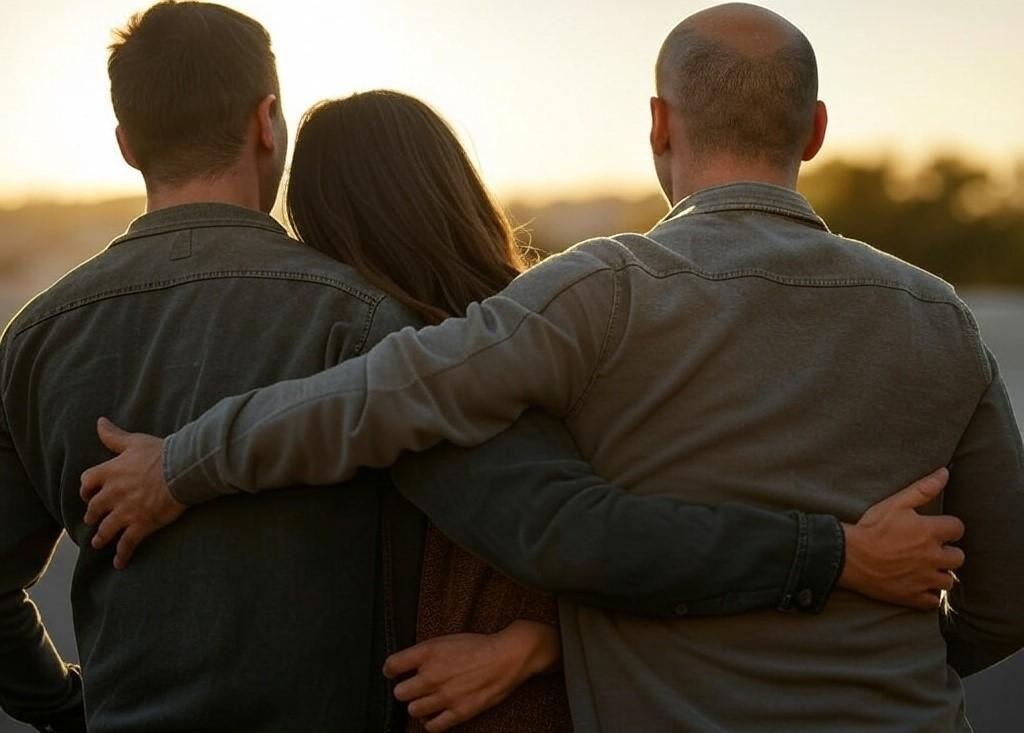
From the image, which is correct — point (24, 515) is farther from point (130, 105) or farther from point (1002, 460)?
point (1002, 460)

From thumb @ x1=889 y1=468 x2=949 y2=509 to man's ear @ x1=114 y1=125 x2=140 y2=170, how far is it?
1.72m

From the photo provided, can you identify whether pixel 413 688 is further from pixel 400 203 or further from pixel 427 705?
pixel 400 203

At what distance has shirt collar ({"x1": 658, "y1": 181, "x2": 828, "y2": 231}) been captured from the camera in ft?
9.71

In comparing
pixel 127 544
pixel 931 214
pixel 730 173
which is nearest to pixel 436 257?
pixel 730 173

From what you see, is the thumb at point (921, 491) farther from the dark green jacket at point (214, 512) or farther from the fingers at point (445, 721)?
the fingers at point (445, 721)

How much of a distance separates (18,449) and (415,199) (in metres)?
1.01

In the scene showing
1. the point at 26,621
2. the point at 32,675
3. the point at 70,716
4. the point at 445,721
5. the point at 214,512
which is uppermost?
the point at 214,512

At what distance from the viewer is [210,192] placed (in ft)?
10.6

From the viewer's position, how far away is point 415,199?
3447 mm

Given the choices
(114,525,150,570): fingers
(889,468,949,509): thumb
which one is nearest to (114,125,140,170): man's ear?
(114,525,150,570): fingers

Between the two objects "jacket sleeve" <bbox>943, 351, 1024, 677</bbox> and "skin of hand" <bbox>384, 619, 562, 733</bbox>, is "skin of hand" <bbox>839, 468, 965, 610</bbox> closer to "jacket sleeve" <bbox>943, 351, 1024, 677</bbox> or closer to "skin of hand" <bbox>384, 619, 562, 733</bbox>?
"jacket sleeve" <bbox>943, 351, 1024, 677</bbox>

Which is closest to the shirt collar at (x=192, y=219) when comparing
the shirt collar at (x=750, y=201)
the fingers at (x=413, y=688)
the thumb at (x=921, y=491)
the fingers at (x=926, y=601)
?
the shirt collar at (x=750, y=201)

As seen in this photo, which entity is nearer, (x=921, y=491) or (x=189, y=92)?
(x=921, y=491)

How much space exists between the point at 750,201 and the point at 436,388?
740 millimetres
